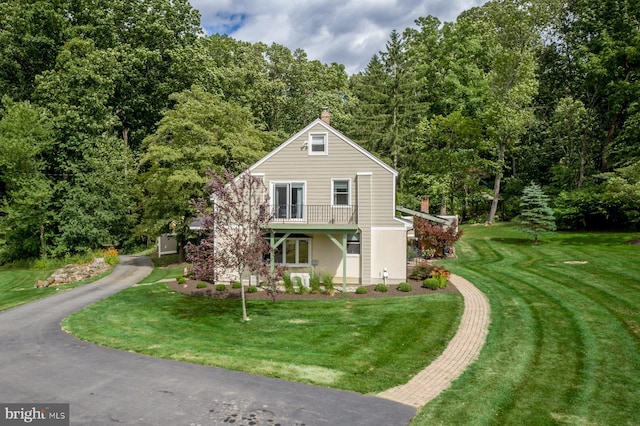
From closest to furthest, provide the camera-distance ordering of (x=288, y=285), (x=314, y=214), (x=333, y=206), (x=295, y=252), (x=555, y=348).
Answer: (x=555, y=348)
(x=288, y=285)
(x=333, y=206)
(x=314, y=214)
(x=295, y=252)

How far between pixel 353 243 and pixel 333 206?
229 cm

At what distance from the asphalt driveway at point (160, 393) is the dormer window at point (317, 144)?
14.0m

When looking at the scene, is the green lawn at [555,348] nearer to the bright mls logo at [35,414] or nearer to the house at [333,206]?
the house at [333,206]

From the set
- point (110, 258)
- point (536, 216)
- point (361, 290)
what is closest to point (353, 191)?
point (361, 290)

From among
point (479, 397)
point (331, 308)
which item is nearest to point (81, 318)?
point (331, 308)

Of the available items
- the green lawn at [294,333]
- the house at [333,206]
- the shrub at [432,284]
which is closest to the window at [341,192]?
the house at [333,206]

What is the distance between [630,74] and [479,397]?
42334mm

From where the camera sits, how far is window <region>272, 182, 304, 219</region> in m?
22.8

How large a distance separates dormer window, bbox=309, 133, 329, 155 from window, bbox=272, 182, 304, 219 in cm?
195

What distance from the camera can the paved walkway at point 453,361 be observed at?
9.78m

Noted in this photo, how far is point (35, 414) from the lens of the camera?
8859 mm

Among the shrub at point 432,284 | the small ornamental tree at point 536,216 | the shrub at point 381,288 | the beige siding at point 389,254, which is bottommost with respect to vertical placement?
the shrub at point 381,288

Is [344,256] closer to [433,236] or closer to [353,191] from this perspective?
[353,191]

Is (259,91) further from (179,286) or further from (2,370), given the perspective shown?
(2,370)
